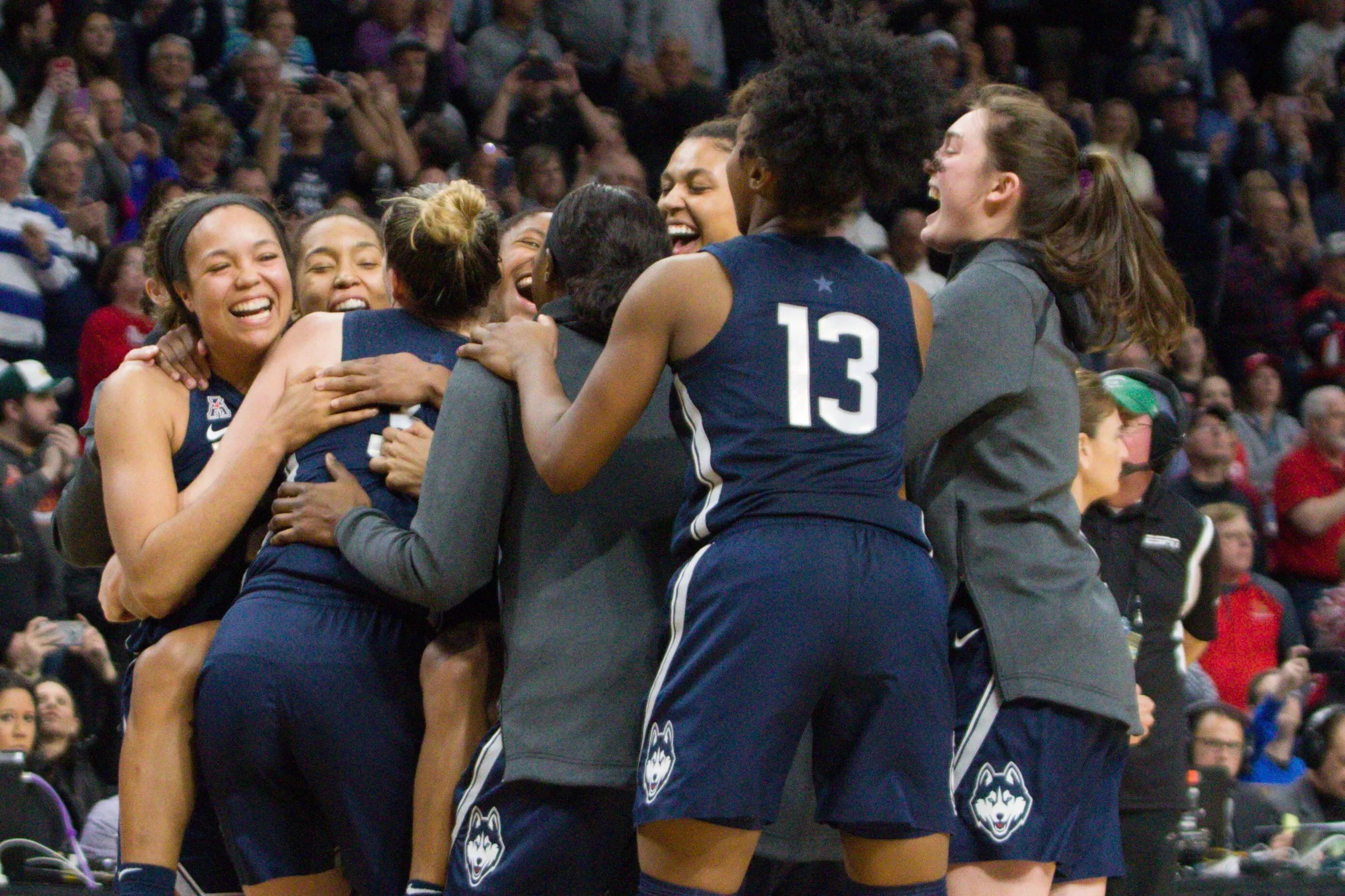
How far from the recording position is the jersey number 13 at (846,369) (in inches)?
102

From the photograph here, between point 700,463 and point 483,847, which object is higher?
point 700,463

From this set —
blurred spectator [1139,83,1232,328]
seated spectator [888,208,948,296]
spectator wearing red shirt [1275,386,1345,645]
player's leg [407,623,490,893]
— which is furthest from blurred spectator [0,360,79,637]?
blurred spectator [1139,83,1232,328]

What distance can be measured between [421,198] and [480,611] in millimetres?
742

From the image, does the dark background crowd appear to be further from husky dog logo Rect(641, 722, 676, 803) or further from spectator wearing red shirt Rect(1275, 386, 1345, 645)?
husky dog logo Rect(641, 722, 676, 803)

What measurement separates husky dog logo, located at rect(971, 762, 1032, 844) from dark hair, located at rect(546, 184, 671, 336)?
0.96m

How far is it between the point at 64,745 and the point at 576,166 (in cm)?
464

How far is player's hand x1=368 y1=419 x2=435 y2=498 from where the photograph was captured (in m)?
3.11

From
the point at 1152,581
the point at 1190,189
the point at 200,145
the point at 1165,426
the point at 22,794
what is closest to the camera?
the point at 1165,426

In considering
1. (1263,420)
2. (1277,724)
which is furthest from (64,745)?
(1263,420)

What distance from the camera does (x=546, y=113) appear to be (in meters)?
9.48

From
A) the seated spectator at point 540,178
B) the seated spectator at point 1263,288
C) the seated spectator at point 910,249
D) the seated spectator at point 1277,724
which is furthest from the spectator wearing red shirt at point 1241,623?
the seated spectator at point 540,178

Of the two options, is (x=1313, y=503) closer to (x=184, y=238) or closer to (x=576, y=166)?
(x=576, y=166)

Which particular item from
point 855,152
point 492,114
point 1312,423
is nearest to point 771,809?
point 855,152

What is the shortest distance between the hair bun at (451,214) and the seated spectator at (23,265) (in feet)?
15.8
